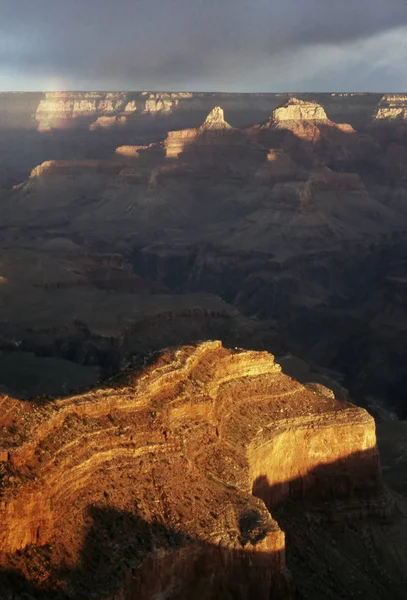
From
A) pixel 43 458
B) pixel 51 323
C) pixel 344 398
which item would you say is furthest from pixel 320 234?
pixel 43 458

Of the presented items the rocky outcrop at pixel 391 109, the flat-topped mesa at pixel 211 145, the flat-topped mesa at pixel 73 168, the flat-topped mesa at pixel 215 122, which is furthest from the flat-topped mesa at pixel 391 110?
the flat-topped mesa at pixel 73 168

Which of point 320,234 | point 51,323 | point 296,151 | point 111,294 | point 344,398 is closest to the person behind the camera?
point 344,398

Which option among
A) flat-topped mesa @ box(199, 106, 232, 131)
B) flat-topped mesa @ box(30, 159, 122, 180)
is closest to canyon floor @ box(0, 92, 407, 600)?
flat-topped mesa @ box(30, 159, 122, 180)

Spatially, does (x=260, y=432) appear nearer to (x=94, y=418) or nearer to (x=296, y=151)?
(x=94, y=418)

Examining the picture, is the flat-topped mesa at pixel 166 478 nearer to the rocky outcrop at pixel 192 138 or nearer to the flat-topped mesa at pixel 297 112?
the rocky outcrop at pixel 192 138

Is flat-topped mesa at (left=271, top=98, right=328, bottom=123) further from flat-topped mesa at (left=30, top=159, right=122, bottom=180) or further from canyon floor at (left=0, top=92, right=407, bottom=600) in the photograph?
flat-topped mesa at (left=30, top=159, right=122, bottom=180)
